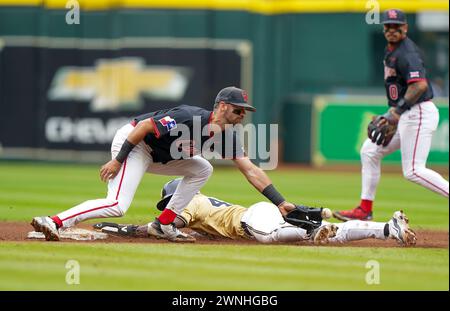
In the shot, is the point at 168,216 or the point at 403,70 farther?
the point at 403,70

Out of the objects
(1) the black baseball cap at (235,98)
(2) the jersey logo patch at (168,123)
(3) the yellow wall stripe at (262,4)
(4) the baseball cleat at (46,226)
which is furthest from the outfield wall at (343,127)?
(4) the baseball cleat at (46,226)

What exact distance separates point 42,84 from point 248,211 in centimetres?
1231

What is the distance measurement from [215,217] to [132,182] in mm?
846

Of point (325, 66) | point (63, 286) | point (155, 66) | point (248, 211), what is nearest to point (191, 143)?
point (248, 211)

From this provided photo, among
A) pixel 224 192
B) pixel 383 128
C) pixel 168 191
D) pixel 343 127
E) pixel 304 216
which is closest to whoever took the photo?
pixel 304 216

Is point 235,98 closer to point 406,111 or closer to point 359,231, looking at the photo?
point 359,231

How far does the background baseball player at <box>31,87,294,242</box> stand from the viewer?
298 inches

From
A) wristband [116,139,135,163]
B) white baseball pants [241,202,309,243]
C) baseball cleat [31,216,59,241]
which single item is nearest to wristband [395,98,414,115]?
white baseball pants [241,202,309,243]

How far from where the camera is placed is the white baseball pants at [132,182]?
761cm

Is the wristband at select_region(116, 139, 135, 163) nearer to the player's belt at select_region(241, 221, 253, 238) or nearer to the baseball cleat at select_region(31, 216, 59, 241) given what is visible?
the baseball cleat at select_region(31, 216, 59, 241)

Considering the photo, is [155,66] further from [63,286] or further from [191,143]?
[63,286]

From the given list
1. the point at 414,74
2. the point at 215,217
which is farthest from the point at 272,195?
the point at 414,74

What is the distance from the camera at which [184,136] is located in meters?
7.71

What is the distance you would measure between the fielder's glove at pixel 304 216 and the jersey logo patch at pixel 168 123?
117 centimetres
